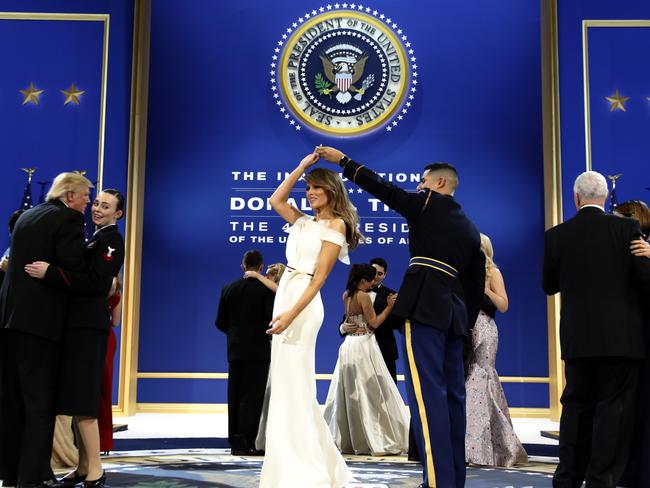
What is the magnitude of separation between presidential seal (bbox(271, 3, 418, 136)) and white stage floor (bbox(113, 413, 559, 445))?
347 cm

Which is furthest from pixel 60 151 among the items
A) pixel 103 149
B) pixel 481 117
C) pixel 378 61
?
pixel 481 117

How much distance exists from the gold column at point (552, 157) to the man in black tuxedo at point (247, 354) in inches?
152

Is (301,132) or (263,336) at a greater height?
(301,132)

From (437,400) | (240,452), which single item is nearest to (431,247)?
(437,400)

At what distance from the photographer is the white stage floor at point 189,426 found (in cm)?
699

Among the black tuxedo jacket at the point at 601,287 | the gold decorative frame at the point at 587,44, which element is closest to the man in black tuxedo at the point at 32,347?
the black tuxedo jacket at the point at 601,287

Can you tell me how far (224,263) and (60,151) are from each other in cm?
215

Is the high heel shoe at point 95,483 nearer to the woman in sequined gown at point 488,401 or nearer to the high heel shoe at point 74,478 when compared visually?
the high heel shoe at point 74,478

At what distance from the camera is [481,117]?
906 cm

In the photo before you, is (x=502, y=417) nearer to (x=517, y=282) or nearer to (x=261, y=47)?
(x=517, y=282)

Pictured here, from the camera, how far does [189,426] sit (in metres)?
7.68

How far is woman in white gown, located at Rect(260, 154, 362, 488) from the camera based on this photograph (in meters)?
3.75

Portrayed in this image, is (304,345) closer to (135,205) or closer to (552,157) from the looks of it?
(135,205)

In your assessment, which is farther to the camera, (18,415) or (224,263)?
(224,263)
